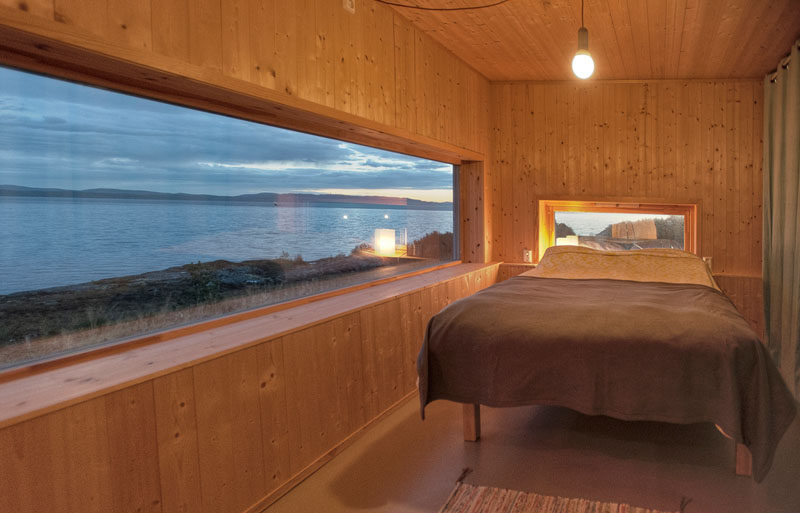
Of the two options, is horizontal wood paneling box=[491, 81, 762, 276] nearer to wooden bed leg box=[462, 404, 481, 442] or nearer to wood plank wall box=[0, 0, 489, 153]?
wood plank wall box=[0, 0, 489, 153]

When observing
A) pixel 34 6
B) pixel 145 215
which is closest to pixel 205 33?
pixel 34 6

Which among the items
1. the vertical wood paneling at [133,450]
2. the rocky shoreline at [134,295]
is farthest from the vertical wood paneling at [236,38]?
the vertical wood paneling at [133,450]

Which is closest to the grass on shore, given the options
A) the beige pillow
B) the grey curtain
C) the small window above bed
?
the beige pillow

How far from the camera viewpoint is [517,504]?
2.05 metres

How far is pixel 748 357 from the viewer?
2.06 meters

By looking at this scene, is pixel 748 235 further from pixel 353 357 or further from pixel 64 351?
pixel 64 351

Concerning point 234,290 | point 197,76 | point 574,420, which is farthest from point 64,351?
point 574,420

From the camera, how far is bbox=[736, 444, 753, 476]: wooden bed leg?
2.22 metres

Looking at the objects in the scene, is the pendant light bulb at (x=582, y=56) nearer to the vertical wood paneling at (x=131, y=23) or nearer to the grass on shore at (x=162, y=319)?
the grass on shore at (x=162, y=319)

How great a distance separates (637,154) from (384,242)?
2.39 m

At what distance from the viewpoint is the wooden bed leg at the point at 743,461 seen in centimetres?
222

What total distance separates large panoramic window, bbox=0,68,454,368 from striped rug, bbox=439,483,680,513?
3.99 ft

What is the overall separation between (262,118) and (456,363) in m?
1.40

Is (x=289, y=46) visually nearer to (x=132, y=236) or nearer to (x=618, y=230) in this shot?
(x=132, y=236)
